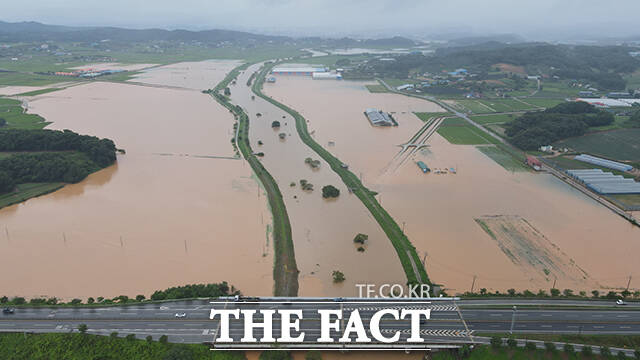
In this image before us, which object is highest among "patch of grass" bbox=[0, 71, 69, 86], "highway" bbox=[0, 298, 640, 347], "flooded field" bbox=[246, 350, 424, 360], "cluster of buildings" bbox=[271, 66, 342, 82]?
"cluster of buildings" bbox=[271, 66, 342, 82]

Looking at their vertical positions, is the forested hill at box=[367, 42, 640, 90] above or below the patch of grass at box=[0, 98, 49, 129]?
above

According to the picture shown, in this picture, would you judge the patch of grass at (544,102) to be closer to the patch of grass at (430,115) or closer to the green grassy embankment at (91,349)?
the patch of grass at (430,115)

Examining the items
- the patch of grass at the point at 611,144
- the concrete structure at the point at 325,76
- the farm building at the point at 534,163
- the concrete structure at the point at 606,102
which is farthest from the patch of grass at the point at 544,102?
the concrete structure at the point at 325,76

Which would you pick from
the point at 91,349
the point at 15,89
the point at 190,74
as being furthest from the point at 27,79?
A: the point at 91,349

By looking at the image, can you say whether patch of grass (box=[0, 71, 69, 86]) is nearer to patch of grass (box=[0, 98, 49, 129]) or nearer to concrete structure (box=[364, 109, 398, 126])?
patch of grass (box=[0, 98, 49, 129])

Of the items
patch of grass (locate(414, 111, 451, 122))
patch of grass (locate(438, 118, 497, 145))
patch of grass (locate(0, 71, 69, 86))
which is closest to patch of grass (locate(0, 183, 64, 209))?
patch of grass (locate(438, 118, 497, 145))

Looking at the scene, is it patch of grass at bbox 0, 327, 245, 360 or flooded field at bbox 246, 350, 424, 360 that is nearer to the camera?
patch of grass at bbox 0, 327, 245, 360

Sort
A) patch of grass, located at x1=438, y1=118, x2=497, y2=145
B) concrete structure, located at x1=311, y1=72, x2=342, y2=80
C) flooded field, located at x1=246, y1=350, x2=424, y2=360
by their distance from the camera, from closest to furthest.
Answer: flooded field, located at x1=246, y1=350, x2=424, y2=360, patch of grass, located at x1=438, y1=118, x2=497, y2=145, concrete structure, located at x1=311, y1=72, x2=342, y2=80

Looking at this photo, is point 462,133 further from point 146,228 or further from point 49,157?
point 49,157
